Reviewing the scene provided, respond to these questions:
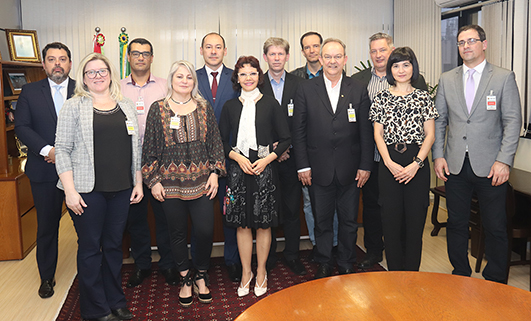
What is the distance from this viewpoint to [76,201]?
2475 millimetres

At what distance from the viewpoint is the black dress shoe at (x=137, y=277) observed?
333 cm

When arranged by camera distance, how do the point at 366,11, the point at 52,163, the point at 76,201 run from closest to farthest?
1. the point at 76,201
2. the point at 52,163
3. the point at 366,11

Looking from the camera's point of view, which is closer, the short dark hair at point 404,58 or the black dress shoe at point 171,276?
the short dark hair at point 404,58

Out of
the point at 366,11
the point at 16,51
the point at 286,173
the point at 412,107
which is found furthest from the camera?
the point at 366,11

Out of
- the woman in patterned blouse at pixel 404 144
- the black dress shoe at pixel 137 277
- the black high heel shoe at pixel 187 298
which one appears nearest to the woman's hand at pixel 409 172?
the woman in patterned blouse at pixel 404 144

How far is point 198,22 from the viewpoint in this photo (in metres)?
6.73

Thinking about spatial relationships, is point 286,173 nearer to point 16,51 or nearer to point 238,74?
point 238,74

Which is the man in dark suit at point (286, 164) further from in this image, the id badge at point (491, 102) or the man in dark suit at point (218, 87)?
the id badge at point (491, 102)

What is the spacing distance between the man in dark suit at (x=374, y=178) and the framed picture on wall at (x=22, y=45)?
13.7 feet

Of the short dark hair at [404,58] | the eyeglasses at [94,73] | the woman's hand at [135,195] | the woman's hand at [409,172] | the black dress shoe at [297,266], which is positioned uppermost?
the short dark hair at [404,58]

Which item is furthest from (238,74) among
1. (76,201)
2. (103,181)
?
(76,201)

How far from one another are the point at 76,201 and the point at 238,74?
4.51 ft

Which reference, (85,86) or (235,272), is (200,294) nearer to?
(235,272)

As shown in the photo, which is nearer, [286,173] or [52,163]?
[52,163]
